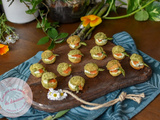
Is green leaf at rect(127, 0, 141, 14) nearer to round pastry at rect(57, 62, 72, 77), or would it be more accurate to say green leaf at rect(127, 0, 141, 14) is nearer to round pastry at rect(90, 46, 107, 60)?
round pastry at rect(90, 46, 107, 60)

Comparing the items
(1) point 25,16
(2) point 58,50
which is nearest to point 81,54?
(2) point 58,50

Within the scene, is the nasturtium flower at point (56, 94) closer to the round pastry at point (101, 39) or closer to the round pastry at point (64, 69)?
the round pastry at point (64, 69)

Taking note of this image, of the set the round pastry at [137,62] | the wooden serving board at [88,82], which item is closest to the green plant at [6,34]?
the wooden serving board at [88,82]

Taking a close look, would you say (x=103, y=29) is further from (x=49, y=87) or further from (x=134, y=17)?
(x=49, y=87)

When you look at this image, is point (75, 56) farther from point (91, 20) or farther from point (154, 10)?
point (154, 10)

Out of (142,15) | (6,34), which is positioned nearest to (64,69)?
(6,34)

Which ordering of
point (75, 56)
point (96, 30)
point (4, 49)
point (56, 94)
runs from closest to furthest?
point (56, 94)
point (75, 56)
point (4, 49)
point (96, 30)
